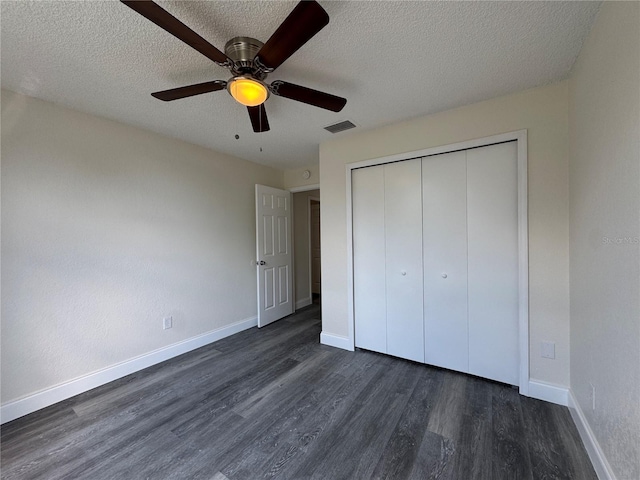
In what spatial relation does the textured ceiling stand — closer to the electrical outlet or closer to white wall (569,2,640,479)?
white wall (569,2,640,479)

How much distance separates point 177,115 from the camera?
224 cm

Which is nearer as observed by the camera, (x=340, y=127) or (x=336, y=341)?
(x=340, y=127)

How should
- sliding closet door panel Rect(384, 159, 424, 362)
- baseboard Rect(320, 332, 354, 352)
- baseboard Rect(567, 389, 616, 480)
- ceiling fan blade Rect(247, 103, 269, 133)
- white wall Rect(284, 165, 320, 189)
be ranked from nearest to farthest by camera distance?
baseboard Rect(567, 389, 616, 480) < ceiling fan blade Rect(247, 103, 269, 133) < sliding closet door panel Rect(384, 159, 424, 362) < baseboard Rect(320, 332, 354, 352) < white wall Rect(284, 165, 320, 189)

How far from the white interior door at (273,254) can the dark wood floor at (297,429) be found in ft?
4.14

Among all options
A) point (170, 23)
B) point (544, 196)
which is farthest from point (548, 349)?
point (170, 23)

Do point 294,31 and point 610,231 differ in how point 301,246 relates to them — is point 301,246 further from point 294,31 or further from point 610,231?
point 610,231

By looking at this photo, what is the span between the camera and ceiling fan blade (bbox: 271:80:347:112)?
4.73 ft

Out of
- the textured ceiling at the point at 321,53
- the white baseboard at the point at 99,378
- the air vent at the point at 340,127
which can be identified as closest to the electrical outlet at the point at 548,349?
the textured ceiling at the point at 321,53

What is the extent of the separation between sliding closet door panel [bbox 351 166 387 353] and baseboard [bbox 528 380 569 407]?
118 centimetres

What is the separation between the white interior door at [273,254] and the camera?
3482mm

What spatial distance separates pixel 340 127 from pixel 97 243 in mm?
2454

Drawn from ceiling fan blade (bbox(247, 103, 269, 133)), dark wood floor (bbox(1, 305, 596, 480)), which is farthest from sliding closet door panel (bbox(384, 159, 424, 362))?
ceiling fan blade (bbox(247, 103, 269, 133))

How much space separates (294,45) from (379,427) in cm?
223

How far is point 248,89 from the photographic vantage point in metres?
1.37
